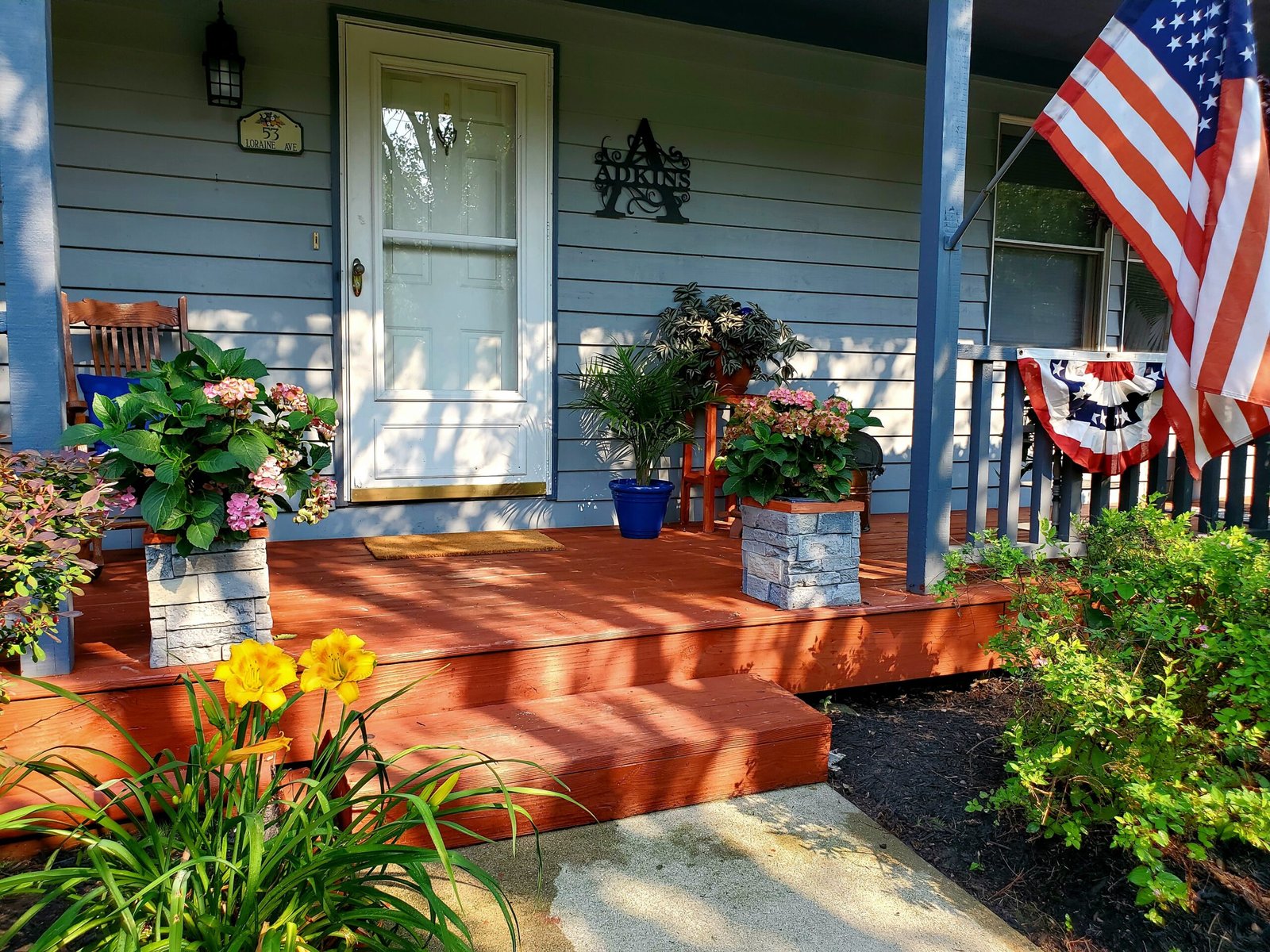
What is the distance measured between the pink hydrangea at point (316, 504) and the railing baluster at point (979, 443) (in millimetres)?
2166

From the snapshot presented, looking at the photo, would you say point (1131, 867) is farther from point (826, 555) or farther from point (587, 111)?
point (587, 111)

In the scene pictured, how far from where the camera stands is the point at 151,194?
3646 millimetres

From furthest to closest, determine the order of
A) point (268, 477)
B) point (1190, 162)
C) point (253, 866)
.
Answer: point (1190, 162) → point (268, 477) → point (253, 866)

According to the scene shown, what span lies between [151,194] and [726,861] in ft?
10.9

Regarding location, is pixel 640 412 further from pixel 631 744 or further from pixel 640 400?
pixel 631 744

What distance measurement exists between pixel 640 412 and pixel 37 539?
274cm

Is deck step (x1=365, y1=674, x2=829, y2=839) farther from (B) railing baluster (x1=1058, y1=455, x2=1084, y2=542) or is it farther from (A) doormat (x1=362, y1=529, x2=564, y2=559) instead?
(B) railing baluster (x1=1058, y1=455, x2=1084, y2=542)

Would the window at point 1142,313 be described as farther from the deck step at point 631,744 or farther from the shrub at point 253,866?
the shrub at point 253,866

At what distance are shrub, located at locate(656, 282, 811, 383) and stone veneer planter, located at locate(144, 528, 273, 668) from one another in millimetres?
2502

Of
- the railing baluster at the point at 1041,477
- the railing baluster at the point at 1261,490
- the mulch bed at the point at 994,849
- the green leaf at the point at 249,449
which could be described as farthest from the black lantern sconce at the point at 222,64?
the railing baluster at the point at 1261,490

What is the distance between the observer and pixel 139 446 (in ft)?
6.84

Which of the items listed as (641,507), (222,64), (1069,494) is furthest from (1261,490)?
(222,64)

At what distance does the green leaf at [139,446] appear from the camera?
2.08 m

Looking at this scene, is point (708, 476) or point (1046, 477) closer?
point (1046, 477)
